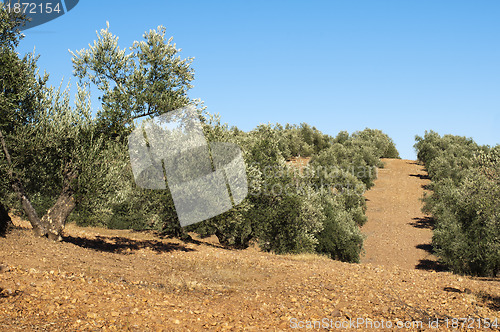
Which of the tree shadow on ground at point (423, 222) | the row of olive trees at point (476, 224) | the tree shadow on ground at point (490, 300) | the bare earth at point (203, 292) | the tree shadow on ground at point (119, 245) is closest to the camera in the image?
the bare earth at point (203, 292)

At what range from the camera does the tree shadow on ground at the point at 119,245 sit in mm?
18250

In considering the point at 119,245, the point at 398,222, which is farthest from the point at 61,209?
the point at 398,222

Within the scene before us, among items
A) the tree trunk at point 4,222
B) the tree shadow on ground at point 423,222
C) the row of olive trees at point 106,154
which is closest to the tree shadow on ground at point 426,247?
the tree shadow on ground at point 423,222

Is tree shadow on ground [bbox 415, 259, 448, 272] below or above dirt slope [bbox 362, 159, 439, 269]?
below

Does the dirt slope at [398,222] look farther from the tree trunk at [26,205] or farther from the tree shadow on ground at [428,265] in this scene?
the tree trunk at [26,205]

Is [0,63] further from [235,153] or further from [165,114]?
[235,153]

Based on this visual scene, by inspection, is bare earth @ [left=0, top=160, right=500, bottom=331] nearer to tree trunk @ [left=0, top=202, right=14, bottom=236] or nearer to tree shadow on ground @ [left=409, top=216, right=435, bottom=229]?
tree trunk @ [left=0, top=202, right=14, bottom=236]

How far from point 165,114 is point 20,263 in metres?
Result: 9.71

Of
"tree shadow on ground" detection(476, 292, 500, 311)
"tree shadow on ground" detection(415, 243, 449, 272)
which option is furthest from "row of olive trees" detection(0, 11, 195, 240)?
"tree shadow on ground" detection(415, 243, 449, 272)

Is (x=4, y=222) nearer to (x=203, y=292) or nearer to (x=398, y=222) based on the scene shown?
(x=203, y=292)

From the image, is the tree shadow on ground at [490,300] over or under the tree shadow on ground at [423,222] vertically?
over

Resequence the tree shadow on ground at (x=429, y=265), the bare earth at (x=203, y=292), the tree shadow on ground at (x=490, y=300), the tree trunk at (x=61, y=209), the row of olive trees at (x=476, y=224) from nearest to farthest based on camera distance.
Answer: the bare earth at (x=203, y=292) → the tree shadow on ground at (x=490, y=300) → the tree trunk at (x=61, y=209) → the row of olive trees at (x=476, y=224) → the tree shadow on ground at (x=429, y=265)

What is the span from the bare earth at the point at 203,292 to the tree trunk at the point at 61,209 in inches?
36.4

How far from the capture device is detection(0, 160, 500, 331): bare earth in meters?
8.99
